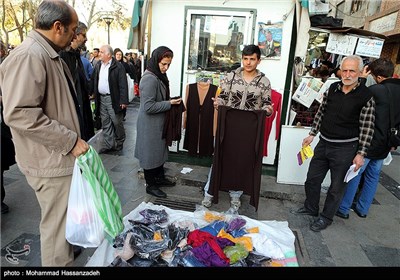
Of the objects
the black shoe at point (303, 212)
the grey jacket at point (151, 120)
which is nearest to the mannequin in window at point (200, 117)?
the grey jacket at point (151, 120)

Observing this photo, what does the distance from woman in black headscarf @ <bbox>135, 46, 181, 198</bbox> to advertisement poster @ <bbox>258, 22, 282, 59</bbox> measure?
1667mm

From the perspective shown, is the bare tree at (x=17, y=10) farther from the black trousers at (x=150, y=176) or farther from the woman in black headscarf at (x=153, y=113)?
the black trousers at (x=150, y=176)

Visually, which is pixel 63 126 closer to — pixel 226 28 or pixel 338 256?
pixel 338 256

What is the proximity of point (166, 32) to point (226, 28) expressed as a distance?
3.22 feet

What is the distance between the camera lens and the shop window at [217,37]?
4410mm

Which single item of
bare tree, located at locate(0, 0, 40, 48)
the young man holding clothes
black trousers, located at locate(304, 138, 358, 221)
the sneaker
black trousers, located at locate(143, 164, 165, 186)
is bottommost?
the sneaker

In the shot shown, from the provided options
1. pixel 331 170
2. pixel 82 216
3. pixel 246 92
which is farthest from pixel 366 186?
pixel 82 216

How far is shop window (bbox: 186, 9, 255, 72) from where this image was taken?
4410 mm

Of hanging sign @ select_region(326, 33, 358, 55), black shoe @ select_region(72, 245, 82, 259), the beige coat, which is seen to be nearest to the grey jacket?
black shoe @ select_region(72, 245, 82, 259)

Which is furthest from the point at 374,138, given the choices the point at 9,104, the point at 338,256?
the point at 9,104

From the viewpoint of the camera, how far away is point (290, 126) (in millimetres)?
4344

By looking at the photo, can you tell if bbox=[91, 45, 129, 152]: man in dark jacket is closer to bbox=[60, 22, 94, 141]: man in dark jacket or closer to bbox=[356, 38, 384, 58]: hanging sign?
bbox=[60, 22, 94, 141]: man in dark jacket

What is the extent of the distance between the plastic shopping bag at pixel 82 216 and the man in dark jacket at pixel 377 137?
10.2 ft

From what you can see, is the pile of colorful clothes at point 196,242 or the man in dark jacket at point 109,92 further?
the man in dark jacket at point 109,92
